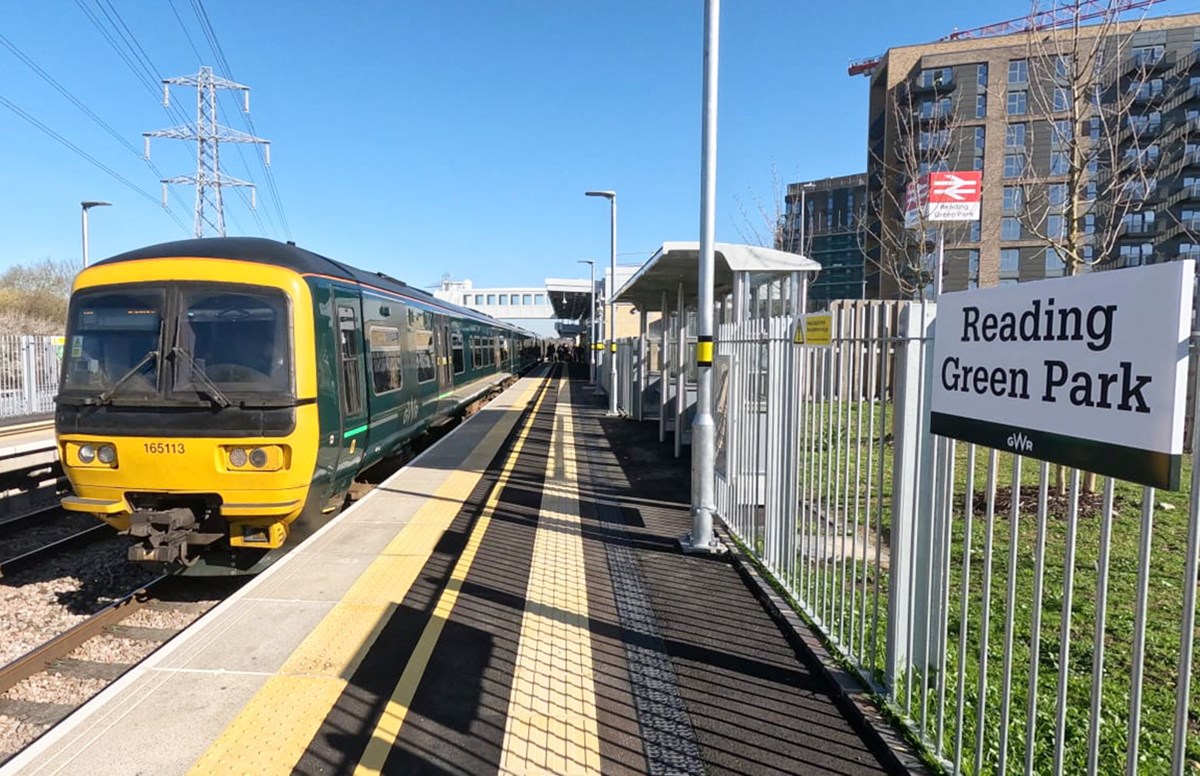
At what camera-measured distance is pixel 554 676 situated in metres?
4.10

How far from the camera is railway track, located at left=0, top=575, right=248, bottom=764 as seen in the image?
4.32 metres

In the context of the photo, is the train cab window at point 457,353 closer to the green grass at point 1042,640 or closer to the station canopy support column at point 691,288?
the station canopy support column at point 691,288

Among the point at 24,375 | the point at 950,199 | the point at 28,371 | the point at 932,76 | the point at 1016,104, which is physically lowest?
the point at 24,375

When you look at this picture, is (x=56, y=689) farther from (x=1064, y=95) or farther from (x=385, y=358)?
(x=1064, y=95)

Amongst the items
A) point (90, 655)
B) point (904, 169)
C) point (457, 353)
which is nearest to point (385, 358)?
point (90, 655)

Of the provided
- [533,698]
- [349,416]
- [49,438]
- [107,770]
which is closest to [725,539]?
[533,698]

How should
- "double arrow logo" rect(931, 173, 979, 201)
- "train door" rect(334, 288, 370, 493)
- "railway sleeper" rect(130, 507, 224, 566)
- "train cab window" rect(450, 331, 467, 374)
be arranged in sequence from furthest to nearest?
"train cab window" rect(450, 331, 467, 374)
"double arrow logo" rect(931, 173, 979, 201)
"train door" rect(334, 288, 370, 493)
"railway sleeper" rect(130, 507, 224, 566)

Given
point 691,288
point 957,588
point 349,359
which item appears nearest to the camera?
point 957,588

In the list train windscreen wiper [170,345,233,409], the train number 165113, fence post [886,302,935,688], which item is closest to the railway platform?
fence post [886,302,935,688]

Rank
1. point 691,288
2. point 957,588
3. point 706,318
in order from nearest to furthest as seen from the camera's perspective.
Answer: point 957,588
point 706,318
point 691,288

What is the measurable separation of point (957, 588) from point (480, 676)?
3870 millimetres

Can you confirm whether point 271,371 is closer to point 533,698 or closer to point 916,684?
point 533,698

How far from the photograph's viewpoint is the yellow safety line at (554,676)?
3346 millimetres

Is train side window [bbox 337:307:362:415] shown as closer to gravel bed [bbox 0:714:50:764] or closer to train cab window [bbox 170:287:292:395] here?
train cab window [bbox 170:287:292:395]
